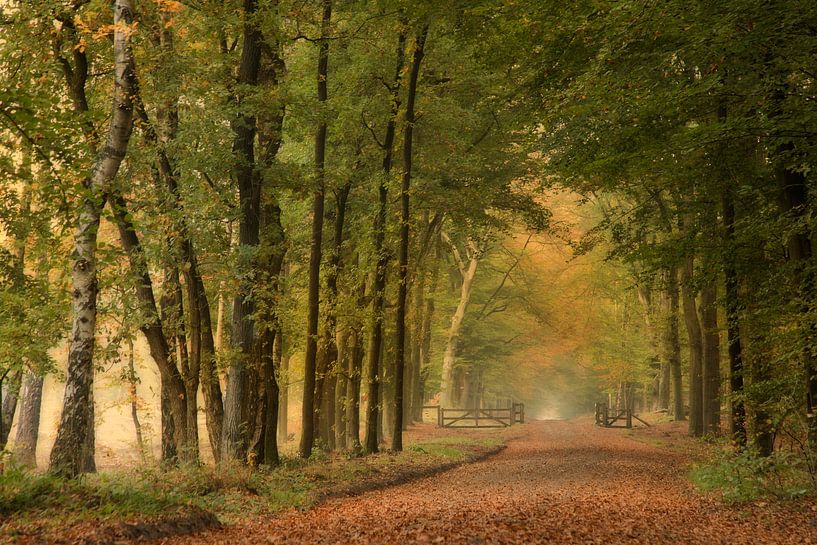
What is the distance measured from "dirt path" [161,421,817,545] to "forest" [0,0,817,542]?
1.80 meters

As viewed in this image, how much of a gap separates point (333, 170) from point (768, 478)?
10.5 meters

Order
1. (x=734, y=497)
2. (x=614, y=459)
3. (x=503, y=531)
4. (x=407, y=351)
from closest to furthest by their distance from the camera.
→ 1. (x=503, y=531)
2. (x=734, y=497)
3. (x=614, y=459)
4. (x=407, y=351)

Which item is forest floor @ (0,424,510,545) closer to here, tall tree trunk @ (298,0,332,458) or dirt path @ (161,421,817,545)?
dirt path @ (161,421,817,545)

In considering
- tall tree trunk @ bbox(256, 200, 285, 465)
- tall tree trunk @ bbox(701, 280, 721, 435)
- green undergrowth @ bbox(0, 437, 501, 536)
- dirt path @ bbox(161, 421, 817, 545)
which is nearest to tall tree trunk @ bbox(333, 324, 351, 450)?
green undergrowth @ bbox(0, 437, 501, 536)

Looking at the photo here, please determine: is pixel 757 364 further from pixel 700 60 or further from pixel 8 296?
pixel 8 296

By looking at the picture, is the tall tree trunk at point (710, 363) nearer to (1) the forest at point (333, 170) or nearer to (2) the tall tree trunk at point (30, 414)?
(1) the forest at point (333, 170)

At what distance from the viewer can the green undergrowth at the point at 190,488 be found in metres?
8.74

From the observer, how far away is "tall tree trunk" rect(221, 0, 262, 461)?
14461 mm

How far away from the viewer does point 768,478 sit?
42.4ft

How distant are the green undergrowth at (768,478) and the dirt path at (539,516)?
0.50m

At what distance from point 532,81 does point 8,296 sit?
33.7 ft

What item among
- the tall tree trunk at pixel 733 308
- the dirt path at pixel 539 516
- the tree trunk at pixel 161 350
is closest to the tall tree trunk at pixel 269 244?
the tree trunk at pixel 161 350

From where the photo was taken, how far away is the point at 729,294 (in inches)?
594

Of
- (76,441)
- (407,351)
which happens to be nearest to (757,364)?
(76,441)
